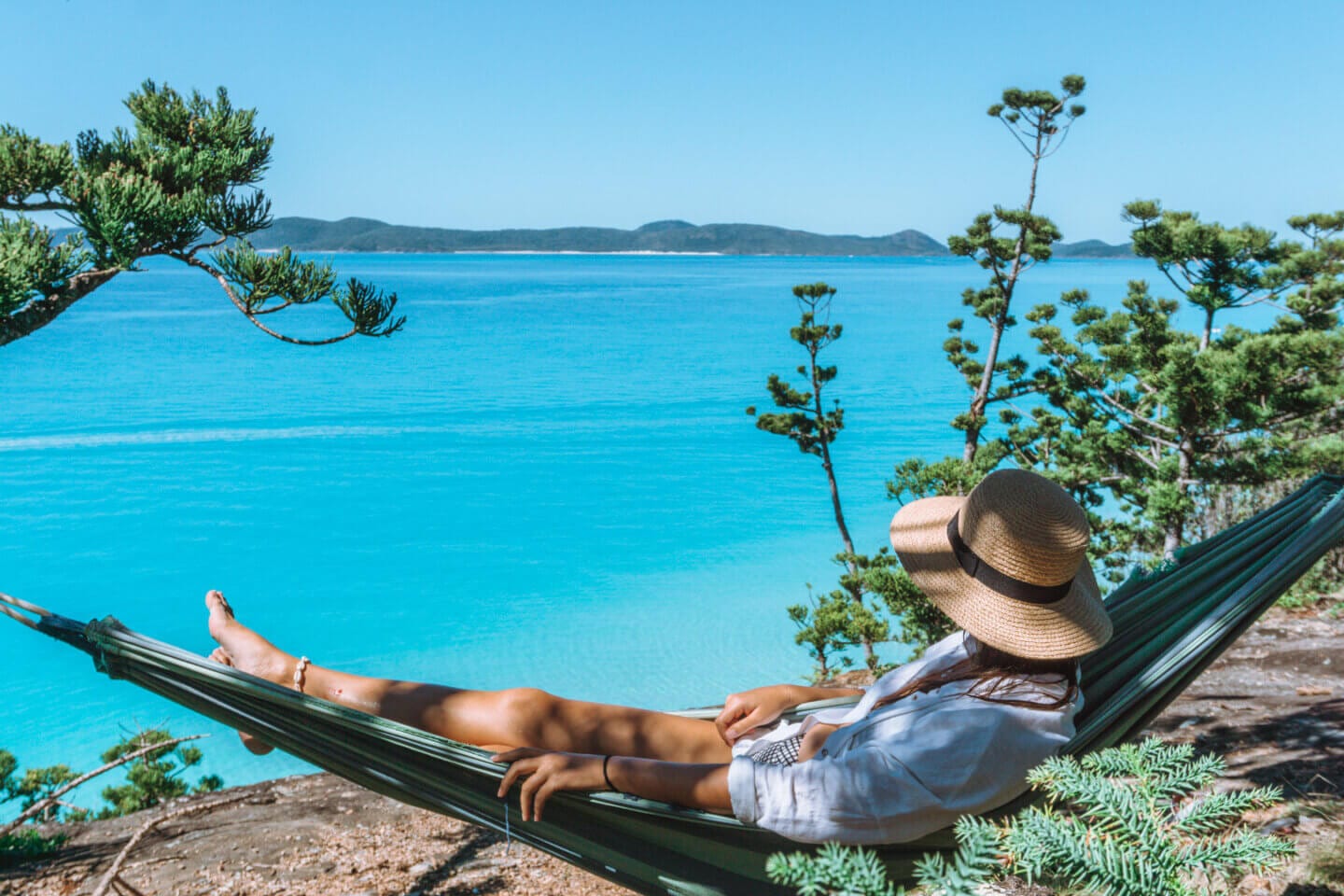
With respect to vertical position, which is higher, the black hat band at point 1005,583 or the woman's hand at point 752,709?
the black hat band at point 1005,583

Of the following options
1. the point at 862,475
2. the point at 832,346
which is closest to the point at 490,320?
the point at 832,346

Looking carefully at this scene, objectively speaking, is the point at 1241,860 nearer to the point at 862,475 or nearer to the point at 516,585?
the point at 516,585

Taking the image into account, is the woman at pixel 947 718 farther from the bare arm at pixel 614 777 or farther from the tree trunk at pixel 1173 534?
the tree trunk at pixel 1173 534

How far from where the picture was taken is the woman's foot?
1833 millimetres

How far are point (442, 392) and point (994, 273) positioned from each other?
15.9 metres

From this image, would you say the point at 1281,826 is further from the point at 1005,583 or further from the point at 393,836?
the point at 393,836

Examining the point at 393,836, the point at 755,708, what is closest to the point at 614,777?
the point at 755,708

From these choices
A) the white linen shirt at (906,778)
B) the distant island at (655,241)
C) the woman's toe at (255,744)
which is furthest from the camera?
the distant island at (655,241)

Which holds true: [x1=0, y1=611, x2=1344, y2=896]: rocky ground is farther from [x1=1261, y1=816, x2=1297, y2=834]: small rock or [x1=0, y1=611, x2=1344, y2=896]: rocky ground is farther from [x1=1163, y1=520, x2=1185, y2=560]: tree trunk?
[x1=1163, y1=520, x2=1185, y2=560]: tree trunk

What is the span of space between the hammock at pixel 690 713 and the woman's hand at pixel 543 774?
0.07 feet

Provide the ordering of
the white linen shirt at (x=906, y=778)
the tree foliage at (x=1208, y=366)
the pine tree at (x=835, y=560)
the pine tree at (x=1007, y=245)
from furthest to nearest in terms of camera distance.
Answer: the pine tree at (x=1007, y=245) → the tree foliage at (x=1208, y=366) → the pine tree at (x=835, y=560) → the white linen shirt at (x=906, y=778)

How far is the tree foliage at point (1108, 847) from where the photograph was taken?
679mm

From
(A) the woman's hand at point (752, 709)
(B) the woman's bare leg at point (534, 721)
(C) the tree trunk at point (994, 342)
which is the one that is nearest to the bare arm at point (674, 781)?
(B) the woman's bare leg at point (534, 721)

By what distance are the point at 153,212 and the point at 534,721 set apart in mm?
1564
